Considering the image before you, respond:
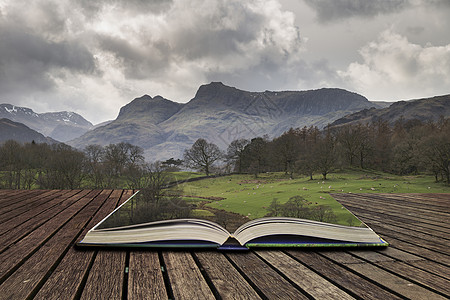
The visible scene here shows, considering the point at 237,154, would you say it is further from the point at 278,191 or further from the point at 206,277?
the point at 206,277

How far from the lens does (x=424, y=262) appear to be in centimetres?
159

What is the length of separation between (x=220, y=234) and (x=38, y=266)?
3.83ft

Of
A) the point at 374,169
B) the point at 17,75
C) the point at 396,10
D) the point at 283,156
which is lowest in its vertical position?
the point at 374,169

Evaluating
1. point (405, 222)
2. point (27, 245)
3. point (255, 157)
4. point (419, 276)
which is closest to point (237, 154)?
point (255, 157)

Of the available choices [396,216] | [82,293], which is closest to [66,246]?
[82,293]

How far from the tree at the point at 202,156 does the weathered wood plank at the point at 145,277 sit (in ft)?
123

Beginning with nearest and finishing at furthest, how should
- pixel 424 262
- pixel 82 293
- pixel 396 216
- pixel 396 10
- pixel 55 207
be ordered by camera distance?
pixel 82 293, pixel 424 262, pixel 396 216, pixel 55 207, pixel 396 10

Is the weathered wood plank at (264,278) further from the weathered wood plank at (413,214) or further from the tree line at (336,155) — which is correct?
the tree line at (336,155)

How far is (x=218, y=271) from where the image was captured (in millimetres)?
1364

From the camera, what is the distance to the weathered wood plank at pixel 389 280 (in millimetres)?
1143

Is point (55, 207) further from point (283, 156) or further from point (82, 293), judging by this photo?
point (283, 156)

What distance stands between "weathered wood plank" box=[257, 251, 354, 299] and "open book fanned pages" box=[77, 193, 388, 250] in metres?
0.15

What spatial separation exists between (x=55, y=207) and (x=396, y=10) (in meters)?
13.3

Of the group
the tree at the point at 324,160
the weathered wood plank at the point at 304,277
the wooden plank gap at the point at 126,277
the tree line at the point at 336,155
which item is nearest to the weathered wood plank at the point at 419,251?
the weathered wood plank at the point at 304,277
